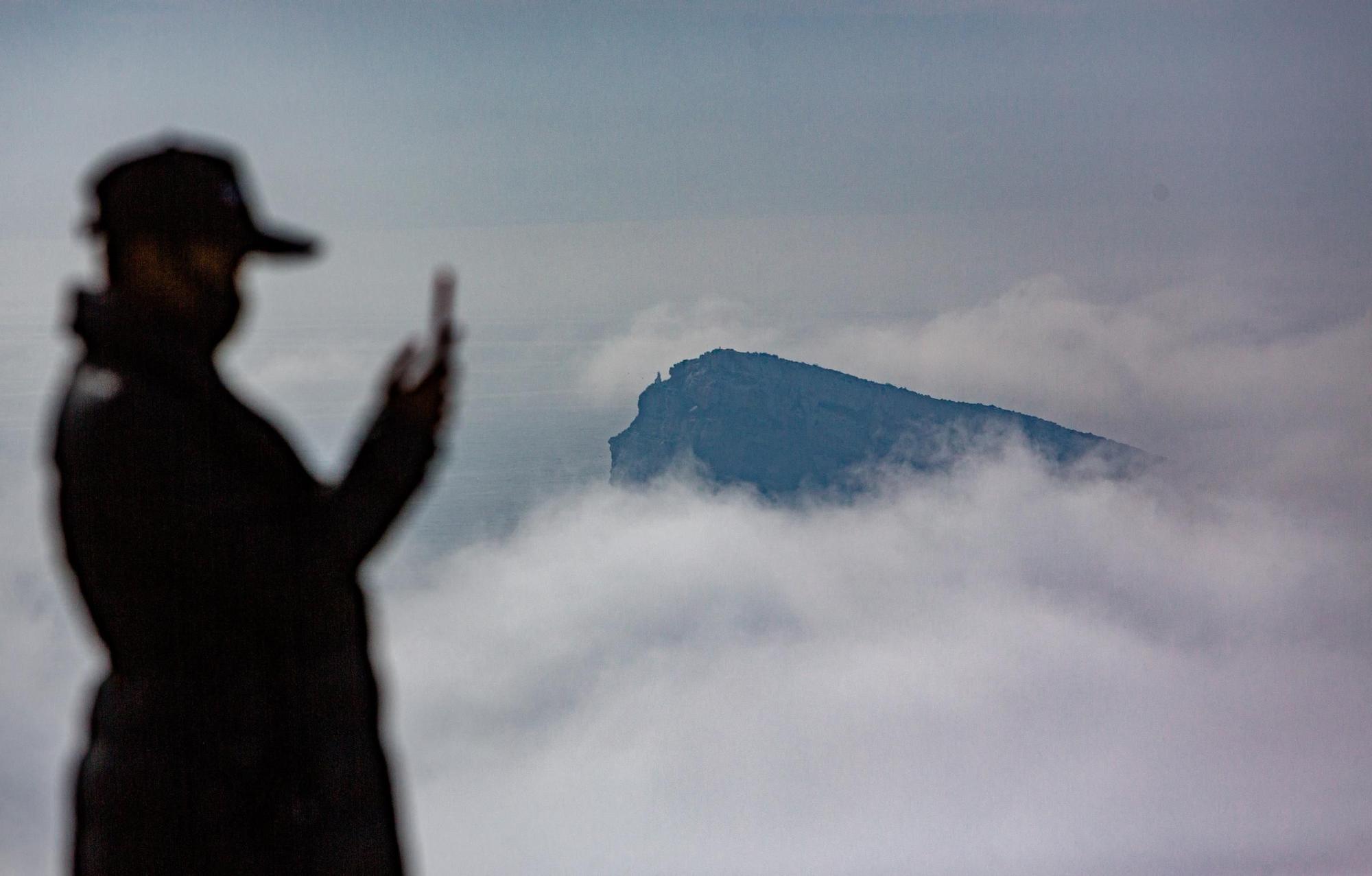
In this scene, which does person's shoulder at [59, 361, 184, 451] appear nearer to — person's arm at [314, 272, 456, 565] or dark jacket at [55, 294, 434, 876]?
dark jacket at [55, 294, 434, 876]

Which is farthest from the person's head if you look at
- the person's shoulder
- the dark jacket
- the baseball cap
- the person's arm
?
the person's arm

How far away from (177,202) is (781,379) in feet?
318

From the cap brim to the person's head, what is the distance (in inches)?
1.6

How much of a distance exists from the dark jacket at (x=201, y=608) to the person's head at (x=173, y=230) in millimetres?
132

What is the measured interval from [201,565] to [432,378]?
101 cm

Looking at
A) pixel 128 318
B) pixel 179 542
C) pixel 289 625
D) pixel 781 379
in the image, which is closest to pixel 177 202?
pixel 128 318

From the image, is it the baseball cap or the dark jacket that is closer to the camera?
the dark jacket

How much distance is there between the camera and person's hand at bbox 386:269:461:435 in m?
5.08

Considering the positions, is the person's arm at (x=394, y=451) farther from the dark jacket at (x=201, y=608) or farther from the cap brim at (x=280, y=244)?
the cap brim at (x=280, y=244)

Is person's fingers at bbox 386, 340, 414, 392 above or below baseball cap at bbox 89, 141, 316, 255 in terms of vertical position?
below

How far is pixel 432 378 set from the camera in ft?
16.8

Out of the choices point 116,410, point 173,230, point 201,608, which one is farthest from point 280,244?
point 201,608

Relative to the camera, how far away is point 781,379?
101438 mm

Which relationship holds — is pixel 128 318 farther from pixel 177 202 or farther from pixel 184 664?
pixel 184 664
